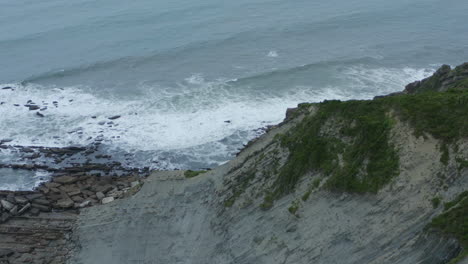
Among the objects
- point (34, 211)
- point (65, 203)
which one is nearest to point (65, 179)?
point (65, 203)

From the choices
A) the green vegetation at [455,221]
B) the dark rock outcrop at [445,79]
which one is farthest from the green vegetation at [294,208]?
the dark rock outcrop at [445,79]

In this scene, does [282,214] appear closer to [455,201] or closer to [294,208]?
[294,208]

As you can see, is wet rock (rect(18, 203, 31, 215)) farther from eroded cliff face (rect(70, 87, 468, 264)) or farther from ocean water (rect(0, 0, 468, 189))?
ocean water (rect(0, 0, 468, 189))

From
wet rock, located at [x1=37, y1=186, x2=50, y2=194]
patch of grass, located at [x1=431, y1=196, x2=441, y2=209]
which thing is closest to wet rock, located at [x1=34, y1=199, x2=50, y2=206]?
wet rock, located at [x1=37, y1=186, x2=50, y2=194]

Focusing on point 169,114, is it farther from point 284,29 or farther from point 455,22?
point 455,22

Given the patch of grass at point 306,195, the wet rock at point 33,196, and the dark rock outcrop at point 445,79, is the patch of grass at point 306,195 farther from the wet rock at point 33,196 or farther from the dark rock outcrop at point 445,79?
the wet rock at point 33,196

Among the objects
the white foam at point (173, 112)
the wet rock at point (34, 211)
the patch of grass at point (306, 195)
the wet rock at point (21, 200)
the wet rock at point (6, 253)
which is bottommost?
the wet rock at point (6, 253)
